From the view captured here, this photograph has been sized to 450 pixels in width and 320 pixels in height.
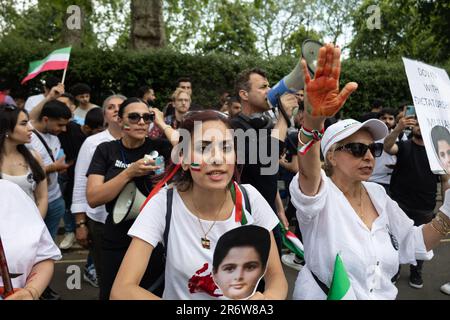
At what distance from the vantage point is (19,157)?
11.4 feet

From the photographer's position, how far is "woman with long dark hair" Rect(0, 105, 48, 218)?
337 centimetres

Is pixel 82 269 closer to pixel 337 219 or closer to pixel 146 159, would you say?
pixel 146 159

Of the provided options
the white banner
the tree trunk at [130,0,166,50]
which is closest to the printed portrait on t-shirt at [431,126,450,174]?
A: the white banner

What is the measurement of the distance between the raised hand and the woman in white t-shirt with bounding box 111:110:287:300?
385 millimetres

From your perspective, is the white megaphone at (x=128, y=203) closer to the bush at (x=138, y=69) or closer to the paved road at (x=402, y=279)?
the paved road at (x=402, y=279)

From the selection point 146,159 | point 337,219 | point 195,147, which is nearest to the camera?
point 195,147

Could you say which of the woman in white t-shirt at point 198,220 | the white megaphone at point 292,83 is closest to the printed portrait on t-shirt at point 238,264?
the woman in white t-shirt at point 198,220

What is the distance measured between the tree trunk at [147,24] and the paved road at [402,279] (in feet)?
17.6

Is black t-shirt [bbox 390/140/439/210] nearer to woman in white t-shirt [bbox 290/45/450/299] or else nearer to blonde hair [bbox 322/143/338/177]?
woman in white t-shirt [bbox 290/45/450/299]

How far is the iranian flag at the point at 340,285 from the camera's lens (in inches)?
Result: 71.4
